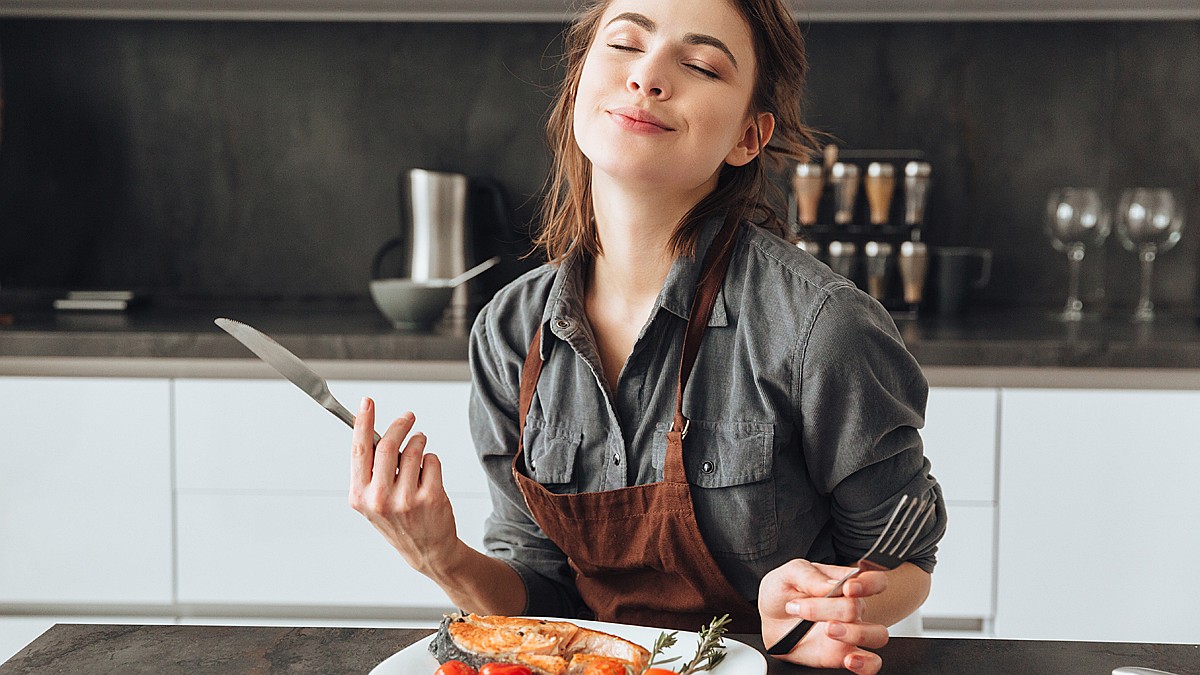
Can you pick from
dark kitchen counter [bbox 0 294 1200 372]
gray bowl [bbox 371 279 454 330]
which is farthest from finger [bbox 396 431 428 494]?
gray bowl [bbox 371 279 454 330]

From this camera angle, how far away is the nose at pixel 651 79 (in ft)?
3.19

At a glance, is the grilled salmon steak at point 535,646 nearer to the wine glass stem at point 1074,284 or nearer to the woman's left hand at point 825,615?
the woman's left hand at point 825,615

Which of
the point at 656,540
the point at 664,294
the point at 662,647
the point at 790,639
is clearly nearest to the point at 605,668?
the point at 662,647

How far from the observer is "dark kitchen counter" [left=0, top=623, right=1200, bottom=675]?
0.74 meters

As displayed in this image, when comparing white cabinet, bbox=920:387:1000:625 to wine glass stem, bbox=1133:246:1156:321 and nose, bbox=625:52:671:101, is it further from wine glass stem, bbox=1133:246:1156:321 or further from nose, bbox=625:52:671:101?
nose, bbox=625:52:671:101

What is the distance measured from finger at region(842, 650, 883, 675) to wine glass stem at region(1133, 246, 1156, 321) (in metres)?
1.75

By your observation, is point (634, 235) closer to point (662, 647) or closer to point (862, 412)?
point (862, 412)

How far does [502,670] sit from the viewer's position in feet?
2.24

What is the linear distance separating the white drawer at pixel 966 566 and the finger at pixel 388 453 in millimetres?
1204

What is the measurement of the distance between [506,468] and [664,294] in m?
0.25

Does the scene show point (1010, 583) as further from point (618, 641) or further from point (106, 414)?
point (106, 414)

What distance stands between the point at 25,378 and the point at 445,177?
82cm

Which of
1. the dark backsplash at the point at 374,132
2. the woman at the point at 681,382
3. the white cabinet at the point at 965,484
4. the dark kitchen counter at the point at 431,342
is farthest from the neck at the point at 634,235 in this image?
the dark backsplash at the point at 374,132

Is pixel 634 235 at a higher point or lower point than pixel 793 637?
higher
